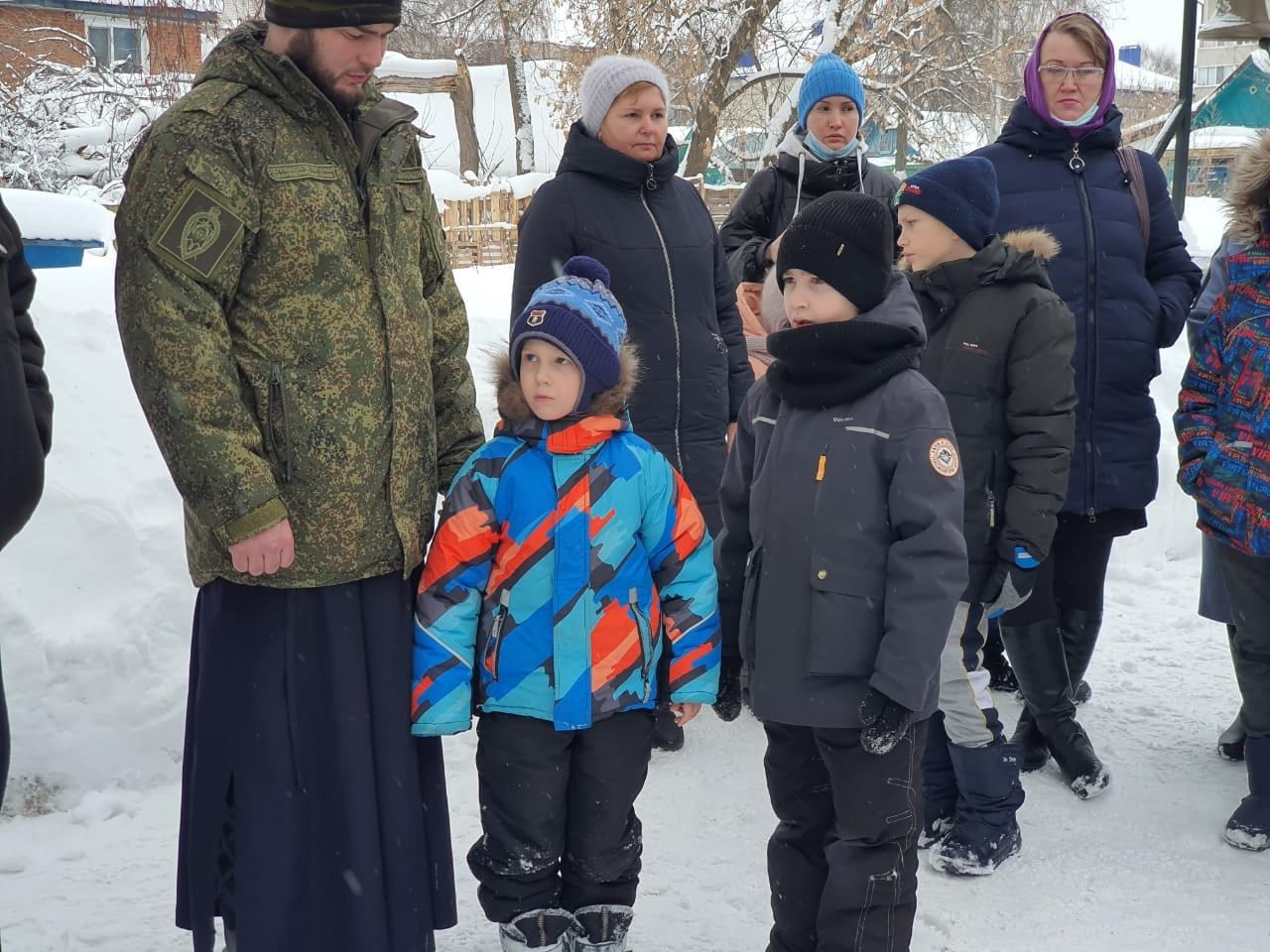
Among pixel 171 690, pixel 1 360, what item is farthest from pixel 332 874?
pixel 171 690

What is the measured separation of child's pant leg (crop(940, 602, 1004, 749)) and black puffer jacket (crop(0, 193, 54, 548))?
2.24m

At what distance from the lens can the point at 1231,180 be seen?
3.59m

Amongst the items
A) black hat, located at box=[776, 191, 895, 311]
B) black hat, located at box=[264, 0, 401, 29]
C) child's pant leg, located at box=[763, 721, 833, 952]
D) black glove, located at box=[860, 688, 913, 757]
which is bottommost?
child's pant leg, located at box=[763, 721, 833, 952]

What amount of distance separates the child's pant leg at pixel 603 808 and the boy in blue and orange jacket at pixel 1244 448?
1.86 metres

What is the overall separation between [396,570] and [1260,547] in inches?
94.1

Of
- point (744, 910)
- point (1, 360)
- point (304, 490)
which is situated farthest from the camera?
point (744, 910)

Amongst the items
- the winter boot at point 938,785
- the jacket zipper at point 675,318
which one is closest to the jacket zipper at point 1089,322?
the winter boot at point 938,785

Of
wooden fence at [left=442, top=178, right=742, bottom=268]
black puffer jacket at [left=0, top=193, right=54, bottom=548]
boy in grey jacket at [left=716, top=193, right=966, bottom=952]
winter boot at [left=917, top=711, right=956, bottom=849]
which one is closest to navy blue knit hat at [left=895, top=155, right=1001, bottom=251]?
boy in grey jacket at [left=716, top=193, right=966, bottom=952]

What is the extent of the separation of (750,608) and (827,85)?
2.36 metres

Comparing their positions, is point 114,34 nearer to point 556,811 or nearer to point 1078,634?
point 1078,634

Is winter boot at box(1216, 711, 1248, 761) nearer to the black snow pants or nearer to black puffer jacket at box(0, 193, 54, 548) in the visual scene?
the black snow pants

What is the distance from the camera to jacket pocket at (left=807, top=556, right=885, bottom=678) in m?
2.50

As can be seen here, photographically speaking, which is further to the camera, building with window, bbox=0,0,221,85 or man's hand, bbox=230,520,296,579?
building with window, bbox=0,0,221,85

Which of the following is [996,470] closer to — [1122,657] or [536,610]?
[536,610]
